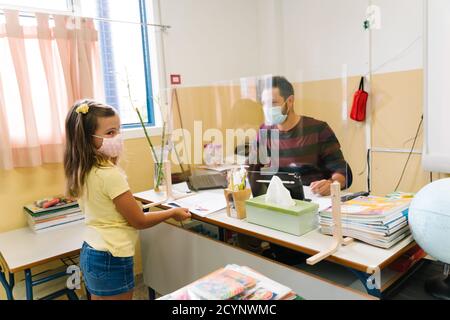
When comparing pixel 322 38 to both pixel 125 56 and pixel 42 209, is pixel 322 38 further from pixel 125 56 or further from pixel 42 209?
pixel 42 209

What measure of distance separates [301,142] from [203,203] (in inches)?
23.0

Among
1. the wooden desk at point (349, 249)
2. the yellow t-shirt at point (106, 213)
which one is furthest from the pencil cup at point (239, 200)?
the yellow t-shirt at point (106, 213)

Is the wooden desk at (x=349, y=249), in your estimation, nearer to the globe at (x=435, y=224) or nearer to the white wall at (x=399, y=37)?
the globe at (x=435, y=224)

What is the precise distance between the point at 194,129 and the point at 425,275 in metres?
1.40

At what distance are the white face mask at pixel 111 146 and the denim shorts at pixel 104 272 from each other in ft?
1.32

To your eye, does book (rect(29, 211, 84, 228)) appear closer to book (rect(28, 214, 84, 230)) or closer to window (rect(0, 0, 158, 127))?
book (rect(28, 214, 84, 230))

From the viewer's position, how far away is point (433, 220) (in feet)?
3.46

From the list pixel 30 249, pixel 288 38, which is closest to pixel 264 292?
pixel 30 249

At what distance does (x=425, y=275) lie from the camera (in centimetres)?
128

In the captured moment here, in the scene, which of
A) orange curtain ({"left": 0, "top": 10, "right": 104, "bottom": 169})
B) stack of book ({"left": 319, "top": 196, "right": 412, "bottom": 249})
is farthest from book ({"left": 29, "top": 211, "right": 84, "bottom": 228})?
stack of book ({"left": 319, "top": 196, "right": 412, "bottom": 249})

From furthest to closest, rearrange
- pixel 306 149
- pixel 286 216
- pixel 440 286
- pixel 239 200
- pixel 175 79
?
pixel 175 79
pixel 306 149
pixel 239 200
pixel 286 216
pixel 440 286

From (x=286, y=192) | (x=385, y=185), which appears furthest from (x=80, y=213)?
(x=385, y=185)

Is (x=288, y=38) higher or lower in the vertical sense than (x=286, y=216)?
higher
